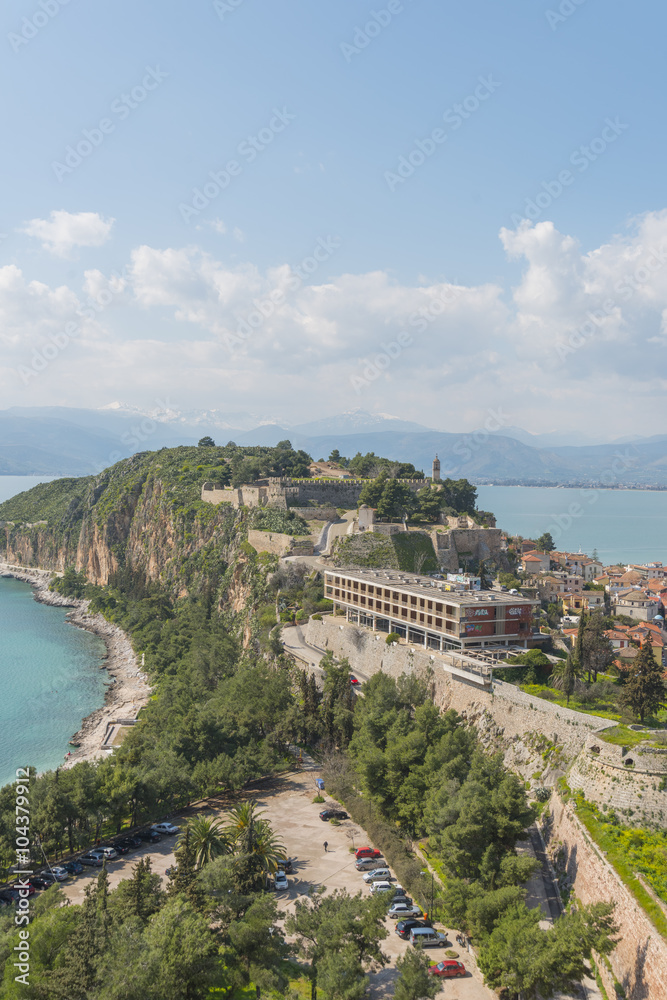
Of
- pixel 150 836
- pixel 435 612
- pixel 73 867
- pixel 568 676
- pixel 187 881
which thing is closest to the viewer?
pixel 187 881

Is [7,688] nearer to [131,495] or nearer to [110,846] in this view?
[110,846]

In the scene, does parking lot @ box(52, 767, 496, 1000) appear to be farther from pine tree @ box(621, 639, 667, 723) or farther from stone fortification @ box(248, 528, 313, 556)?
stone fortification @ box(248, 528, 313, 556)

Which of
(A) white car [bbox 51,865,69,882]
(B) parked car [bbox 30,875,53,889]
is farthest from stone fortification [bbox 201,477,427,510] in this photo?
(B) parked car [bbox 30,875,53,889]

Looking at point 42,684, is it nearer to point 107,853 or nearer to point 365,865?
point 107,853

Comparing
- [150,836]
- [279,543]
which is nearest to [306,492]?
[279,543]

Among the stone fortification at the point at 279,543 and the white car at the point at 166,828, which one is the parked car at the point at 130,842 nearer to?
the white car at the point at 166,828

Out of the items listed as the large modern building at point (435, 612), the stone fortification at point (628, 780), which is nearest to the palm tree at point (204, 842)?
the stone fortification at point (628, 780)

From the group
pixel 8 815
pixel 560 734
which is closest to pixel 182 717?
pixel 8 815
